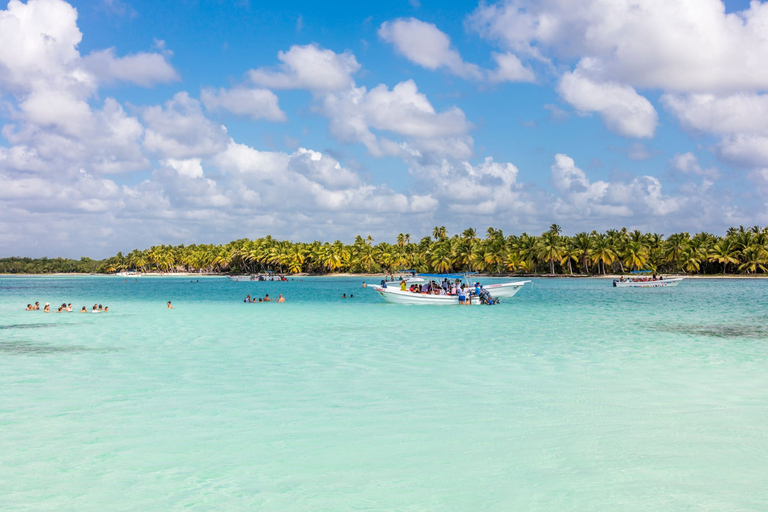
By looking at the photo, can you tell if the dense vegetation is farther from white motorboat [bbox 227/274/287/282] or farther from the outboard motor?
the outboard motor

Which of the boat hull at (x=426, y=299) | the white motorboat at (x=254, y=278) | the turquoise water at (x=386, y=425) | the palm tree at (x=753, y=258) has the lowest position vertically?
the turquoise water at (x=386, y=425)

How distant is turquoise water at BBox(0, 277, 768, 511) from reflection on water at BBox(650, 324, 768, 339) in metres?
2.08

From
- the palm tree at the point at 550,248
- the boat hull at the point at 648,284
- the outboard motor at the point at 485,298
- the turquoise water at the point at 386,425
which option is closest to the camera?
the turquoise water at the point at 386,425

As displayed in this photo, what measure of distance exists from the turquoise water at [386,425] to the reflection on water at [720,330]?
2.08m

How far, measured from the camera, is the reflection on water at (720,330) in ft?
86.9

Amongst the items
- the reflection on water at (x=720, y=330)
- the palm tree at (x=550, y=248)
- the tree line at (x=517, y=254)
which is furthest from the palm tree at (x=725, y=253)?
the reflection on water at (x=720, y=330)

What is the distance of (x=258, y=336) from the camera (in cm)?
2750

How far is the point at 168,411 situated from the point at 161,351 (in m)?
10.4

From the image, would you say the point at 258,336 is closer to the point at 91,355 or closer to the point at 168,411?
the point at 91,355

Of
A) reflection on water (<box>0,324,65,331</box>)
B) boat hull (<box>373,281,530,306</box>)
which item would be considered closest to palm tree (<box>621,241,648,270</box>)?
boat hull (<box>373,281,530,306</box>)

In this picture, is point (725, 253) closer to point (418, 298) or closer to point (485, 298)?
point (485, 298)

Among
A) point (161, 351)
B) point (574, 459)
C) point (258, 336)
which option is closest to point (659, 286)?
point (258, 336)

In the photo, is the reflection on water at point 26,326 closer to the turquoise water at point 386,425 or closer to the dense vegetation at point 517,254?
the turquoise water at point 386,425

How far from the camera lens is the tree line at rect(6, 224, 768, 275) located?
376ft
